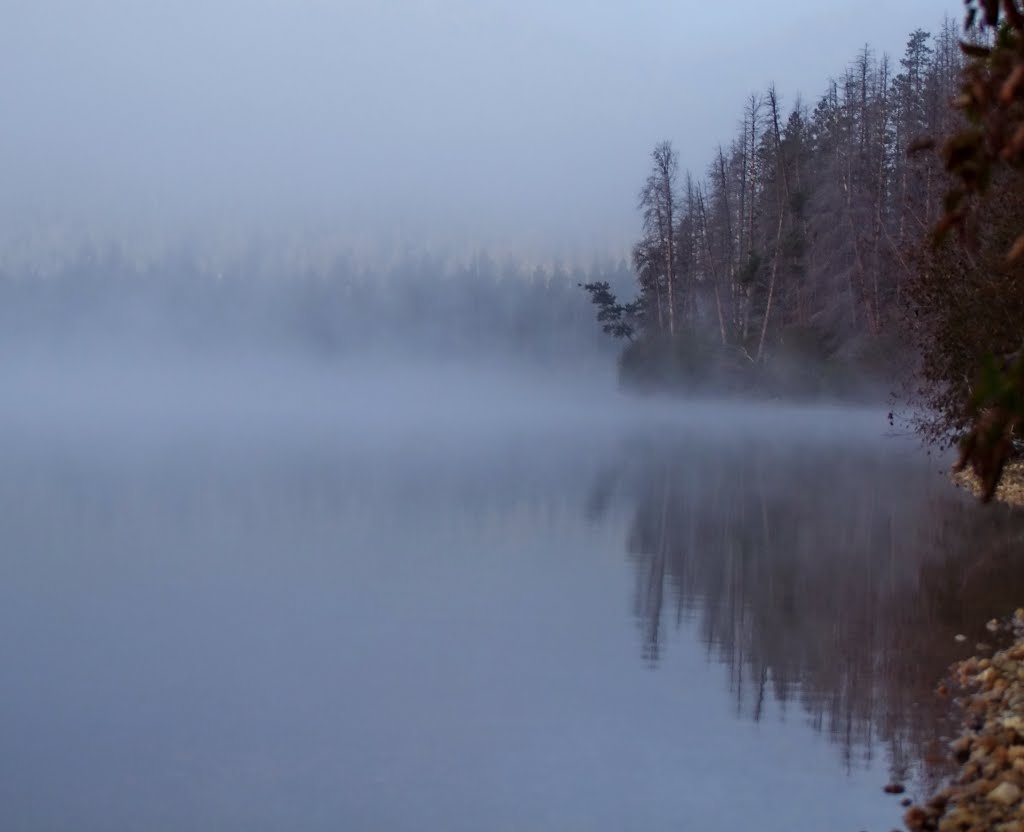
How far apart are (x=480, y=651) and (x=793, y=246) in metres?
47.8

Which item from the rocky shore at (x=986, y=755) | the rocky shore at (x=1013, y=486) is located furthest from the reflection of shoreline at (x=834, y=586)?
the rocky shore at (x=1013, y=486)

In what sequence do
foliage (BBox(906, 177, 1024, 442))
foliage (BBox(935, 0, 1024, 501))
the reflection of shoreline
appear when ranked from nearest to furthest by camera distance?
foliage (BBox(935, 0, 1024, 501)) → the reflection of shoreline → foliage (BBox(906, 177, 1024, 442))

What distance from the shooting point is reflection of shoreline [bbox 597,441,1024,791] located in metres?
9.62

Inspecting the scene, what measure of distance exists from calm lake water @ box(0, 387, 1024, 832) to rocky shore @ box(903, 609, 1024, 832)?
25 centimetres

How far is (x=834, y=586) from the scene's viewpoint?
48.5 ft

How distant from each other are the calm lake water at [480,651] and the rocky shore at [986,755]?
25 cm

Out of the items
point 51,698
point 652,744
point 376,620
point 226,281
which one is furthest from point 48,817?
point 226,281

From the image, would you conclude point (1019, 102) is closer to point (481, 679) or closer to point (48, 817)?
point (48, 817)

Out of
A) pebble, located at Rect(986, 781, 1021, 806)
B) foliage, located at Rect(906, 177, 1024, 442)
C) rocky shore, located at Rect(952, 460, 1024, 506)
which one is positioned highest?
foliage, located at Rect(906, 177, 1024, 442)

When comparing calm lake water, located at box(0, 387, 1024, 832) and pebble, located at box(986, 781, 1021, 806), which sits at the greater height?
pebble, located at box(986, 781, 1021, 806)

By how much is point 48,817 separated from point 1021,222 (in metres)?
11.7

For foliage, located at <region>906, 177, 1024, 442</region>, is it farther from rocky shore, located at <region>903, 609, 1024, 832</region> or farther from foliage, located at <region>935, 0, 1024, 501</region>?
foliage, located at <region>935, 0, 1024, 501</region>

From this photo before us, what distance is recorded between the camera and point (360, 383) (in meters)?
113

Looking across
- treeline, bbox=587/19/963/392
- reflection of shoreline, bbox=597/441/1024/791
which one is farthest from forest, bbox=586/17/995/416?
reflection of shoreline, bbox=597/441/1024/791
